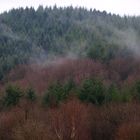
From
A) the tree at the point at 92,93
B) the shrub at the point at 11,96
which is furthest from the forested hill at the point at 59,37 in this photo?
the tree at the point at 92,93

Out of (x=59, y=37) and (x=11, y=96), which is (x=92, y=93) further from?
(x=59, y=37)

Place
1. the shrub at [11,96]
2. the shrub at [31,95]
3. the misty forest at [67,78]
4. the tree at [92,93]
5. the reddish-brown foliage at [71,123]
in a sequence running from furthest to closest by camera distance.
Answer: the shrub at [31,95]
the shrub at [11,96]
the tree at [92,93]
the misty forest at [67,78]
the reddish-brown foliage at [71,123]

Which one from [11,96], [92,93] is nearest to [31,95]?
[11,96]

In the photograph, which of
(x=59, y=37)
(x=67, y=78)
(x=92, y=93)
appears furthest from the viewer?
(x=59, y=37)

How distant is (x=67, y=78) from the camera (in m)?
102

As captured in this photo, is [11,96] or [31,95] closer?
[11,96]

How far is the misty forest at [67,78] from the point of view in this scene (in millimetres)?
45219

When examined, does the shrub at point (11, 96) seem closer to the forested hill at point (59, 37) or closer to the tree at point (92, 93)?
the tree at point (92, 93)

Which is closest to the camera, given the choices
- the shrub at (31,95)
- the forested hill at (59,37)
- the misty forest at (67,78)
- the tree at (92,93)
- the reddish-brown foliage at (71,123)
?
the reddish-brown foliage at (71,123)

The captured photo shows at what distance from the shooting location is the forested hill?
12100 cm

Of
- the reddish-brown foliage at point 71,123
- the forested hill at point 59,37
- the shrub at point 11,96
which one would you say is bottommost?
the reddish-brown foliage at point 71,123

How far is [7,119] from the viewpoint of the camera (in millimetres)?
48438

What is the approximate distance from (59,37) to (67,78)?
225 feet

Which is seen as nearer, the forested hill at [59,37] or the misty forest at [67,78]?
the misty forest at [67,78]
